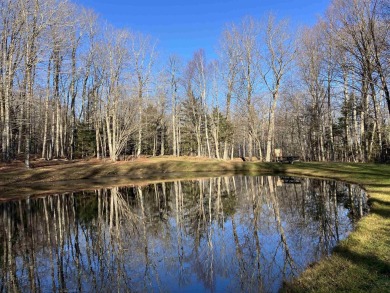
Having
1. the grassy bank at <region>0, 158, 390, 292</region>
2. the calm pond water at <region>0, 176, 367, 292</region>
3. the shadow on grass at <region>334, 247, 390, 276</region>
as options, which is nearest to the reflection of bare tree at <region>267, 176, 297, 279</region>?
the calm pond water at <region>0, 176, 367, 292</region>

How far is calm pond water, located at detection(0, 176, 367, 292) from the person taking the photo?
18.6 feet

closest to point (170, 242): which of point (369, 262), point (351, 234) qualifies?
point (351, 234)

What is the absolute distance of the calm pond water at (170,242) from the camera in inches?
224

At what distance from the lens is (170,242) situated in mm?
7945

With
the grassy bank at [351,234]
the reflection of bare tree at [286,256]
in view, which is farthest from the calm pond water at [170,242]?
the grassy bank at [351,234]

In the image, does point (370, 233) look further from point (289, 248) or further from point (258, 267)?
point (258, 267)

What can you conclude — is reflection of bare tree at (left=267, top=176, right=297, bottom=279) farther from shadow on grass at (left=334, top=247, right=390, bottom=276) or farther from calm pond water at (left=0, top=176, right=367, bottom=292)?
shadow on grass at (left=334, top=247, right=390, bottom=276)

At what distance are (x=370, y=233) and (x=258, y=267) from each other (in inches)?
111

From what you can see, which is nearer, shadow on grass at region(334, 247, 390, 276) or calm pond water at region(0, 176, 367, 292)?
shadow on grass at region(334, 247, 390, 276)

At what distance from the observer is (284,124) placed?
58.3m

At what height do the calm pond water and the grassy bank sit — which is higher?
the grassy bank

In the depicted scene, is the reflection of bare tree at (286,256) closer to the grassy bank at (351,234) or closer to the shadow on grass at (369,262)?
the grassy bank at (351,234)

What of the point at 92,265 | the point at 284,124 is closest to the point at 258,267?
the point at 92,265

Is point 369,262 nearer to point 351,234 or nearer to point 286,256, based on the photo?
point 286,256
